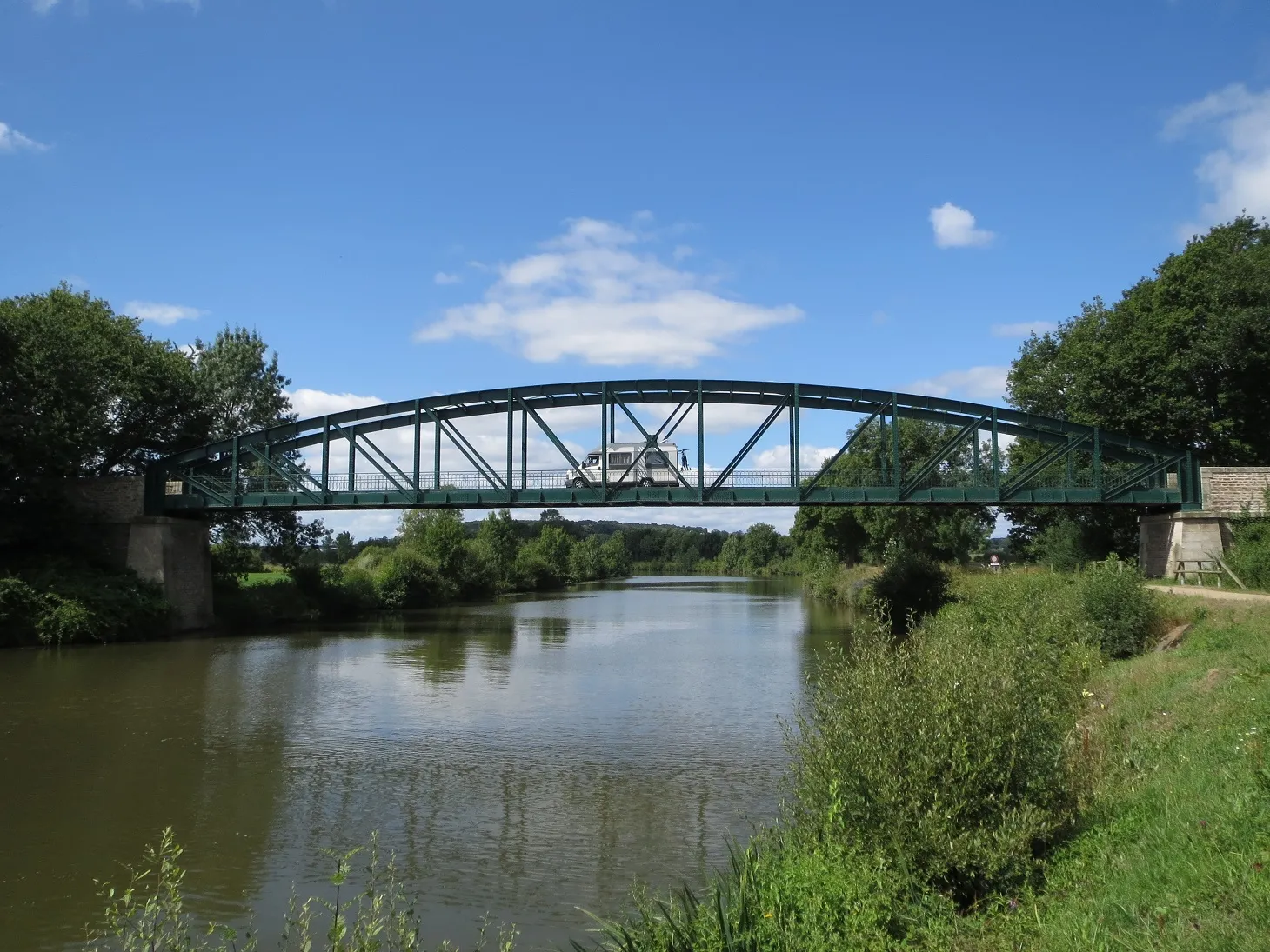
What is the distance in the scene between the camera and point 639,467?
48906mm

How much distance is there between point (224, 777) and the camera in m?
17.2

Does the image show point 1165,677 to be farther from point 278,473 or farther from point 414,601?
point 414,601

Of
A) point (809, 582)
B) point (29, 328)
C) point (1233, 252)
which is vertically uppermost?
point (1233, 252)

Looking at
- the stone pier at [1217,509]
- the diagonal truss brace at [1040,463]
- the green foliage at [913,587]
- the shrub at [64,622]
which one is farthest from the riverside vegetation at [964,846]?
the green foliage at [913,587]

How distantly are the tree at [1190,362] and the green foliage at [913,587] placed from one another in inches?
276

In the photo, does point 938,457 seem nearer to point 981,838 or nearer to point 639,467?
point 639,467

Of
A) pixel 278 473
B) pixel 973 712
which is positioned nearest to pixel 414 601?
pixel 278 473

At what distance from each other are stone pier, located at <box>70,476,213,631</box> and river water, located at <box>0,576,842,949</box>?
989 centimetres

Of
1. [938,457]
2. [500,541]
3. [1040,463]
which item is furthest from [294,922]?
[500,541]

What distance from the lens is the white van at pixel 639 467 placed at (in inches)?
1874

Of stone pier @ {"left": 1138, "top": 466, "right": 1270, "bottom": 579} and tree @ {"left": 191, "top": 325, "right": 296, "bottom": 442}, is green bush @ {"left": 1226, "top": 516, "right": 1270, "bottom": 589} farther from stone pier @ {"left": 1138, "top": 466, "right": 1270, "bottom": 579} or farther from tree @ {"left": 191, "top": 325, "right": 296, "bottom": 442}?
tree @ {"left": 191, "top": 325, "right": 296, "bottom": 442}

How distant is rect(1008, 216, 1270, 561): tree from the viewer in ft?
134

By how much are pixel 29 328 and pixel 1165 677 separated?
45.0 m

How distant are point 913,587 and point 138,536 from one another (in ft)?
125
